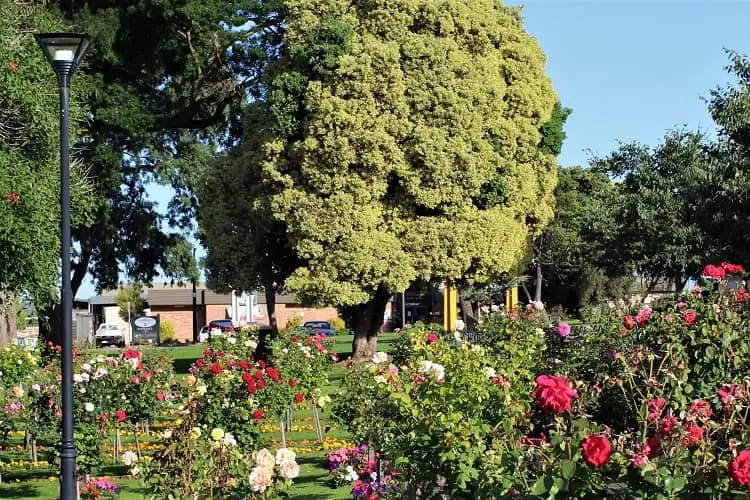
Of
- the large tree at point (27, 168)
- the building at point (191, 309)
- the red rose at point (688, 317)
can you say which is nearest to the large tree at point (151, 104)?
the large tree at point (27, 168)

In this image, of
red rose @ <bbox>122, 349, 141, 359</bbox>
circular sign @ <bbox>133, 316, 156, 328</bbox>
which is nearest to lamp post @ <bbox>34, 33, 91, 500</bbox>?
red rose @ <bbox>122, 349, 141, 359</bbox>

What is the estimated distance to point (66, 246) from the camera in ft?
29.6

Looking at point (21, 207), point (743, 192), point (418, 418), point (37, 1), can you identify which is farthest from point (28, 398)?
point (37, 1)

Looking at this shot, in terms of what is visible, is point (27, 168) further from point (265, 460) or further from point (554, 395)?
point (554, 395)

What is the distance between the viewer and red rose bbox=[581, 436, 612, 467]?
4410 mm

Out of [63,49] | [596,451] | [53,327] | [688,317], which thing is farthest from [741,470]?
[53,327]

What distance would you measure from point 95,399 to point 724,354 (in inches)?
277

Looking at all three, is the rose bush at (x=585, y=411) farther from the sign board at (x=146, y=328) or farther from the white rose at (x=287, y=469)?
the sign board at (x=146, y=328)

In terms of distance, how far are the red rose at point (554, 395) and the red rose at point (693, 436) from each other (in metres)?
0.57

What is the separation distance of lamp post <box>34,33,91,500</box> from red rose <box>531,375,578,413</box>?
4.84m

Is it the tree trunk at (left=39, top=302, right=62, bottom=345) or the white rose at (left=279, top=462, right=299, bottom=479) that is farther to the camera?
the tree trunk at (left=39, top=302, right=62, bottom=345)

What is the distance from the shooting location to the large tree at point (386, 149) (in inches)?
1067

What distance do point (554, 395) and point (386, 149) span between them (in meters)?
22.3

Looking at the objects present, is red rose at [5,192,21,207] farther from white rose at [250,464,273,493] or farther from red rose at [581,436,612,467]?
red rose at [581,436,612,467]
